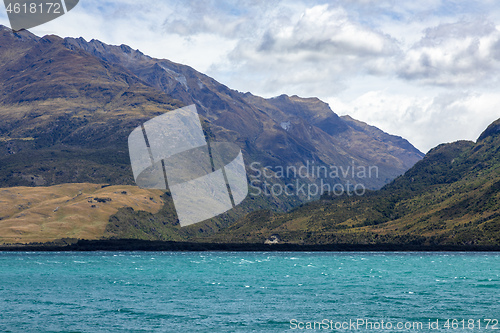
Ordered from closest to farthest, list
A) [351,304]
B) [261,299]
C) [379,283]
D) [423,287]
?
1. [351,304]
2. [261,299]
3. [423,287]
4. [379,283]

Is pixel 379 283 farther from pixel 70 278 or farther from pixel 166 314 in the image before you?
pixel 70 278

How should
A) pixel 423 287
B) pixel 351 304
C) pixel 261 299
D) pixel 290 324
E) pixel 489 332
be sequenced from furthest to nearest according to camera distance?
pixel 423 287
pixel 261 299
pixel 351 304
pixel 290 324
pixel 489 332

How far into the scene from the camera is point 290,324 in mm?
70875

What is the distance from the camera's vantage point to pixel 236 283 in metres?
127

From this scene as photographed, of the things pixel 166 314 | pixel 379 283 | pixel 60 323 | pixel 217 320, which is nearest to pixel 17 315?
pixel 60 323

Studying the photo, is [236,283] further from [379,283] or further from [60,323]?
[60,323]

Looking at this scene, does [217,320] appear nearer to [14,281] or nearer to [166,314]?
[166,314]

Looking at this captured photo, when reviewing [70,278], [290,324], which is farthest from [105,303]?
[70,278]

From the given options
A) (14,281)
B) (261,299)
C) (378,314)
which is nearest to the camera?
(378,314)

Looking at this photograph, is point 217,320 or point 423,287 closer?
point 217,320

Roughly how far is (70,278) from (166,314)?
70884 millimetres

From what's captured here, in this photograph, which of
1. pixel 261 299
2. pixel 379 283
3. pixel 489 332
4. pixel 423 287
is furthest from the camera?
pixel 379 283

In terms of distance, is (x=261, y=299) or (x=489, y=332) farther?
(x=261, y=299)

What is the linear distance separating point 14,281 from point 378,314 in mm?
93540
